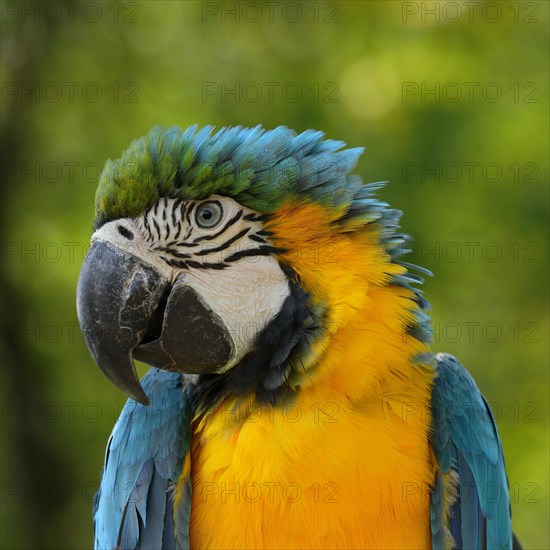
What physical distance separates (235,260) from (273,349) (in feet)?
1.01

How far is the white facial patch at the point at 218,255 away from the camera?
7.22 ft

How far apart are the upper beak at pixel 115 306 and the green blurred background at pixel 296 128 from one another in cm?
378

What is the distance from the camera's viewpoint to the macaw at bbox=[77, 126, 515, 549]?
2.15 m

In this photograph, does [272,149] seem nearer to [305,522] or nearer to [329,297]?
[329,297]

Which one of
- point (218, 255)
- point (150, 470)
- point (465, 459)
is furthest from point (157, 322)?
point (465, 459)

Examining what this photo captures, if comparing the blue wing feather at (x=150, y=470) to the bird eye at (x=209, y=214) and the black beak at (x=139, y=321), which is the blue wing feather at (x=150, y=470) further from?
the bird eye at (x=209, y=214)

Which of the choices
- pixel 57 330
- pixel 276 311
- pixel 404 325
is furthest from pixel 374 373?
pixel 57 330

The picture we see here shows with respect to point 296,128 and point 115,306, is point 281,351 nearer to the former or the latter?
point 115,306

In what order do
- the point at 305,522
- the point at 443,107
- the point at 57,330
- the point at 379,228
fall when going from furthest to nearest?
1. the point at 57,330
2. the point at 443,107
3. the point at 379,228
4. the point at 305,522

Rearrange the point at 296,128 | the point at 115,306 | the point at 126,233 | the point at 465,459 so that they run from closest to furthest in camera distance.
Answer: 1. the point at 115,306
2. the point at 126,233
3. the point at 465,459
4. the point at 296,128

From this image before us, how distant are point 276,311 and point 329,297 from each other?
174 mm

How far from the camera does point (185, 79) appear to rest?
22.4 feet

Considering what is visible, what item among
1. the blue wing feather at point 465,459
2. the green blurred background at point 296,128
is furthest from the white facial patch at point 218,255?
the green blurred background at point 296,128

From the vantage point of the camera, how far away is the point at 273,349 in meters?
2.22
